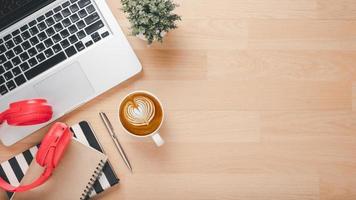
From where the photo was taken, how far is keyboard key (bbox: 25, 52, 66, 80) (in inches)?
44.9

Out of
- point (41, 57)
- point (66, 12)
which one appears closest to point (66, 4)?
point (66, 12)

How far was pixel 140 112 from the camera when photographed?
3.72ft

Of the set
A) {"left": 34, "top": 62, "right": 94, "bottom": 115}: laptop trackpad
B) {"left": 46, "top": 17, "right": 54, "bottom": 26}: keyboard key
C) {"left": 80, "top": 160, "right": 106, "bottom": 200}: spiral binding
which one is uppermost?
{"left": 46, "top": 17, "right": 54, "bottom": 26}: keyboard key

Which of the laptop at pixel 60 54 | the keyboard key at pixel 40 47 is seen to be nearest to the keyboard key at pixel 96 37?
the laptop at pixel 60 54

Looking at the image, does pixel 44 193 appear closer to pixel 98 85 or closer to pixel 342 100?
pixel 98 85

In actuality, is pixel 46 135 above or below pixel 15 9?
below

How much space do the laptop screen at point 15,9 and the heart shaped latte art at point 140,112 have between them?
0.88 feet

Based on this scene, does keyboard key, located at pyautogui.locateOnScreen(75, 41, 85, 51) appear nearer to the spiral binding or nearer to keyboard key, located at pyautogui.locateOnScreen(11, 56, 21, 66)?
keyboard key, located at pyautogui.locateOnScreen(11, 56, 21, 66)

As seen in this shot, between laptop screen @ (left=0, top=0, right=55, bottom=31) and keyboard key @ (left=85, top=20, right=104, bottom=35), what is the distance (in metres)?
0.10

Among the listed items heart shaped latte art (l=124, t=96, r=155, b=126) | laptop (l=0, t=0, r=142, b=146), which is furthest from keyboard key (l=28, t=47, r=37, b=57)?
heart shaped latte art (l=124, t=96, r=155, b=126)

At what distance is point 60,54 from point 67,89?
2.8 inches

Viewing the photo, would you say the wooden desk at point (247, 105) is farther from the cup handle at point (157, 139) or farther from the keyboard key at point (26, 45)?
the keyboard key at point (26, 45)

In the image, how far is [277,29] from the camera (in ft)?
3.87

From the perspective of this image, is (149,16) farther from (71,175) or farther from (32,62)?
(71,175)
